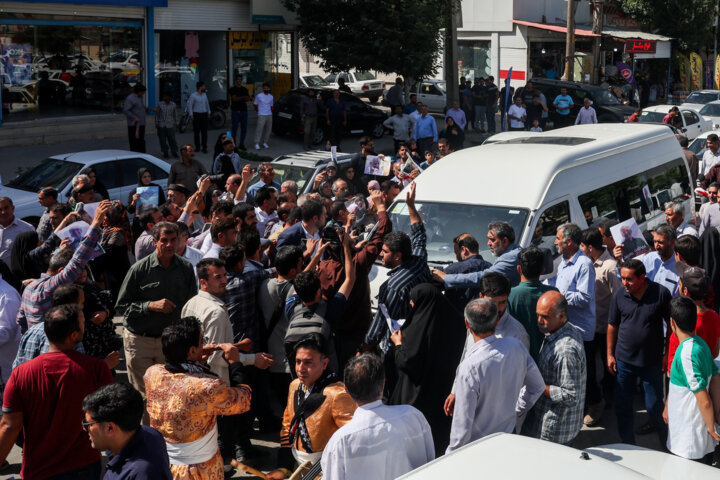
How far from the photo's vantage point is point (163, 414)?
464 cm

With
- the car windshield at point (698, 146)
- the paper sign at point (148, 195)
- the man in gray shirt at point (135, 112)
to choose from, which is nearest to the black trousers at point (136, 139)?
the man in gray shirt at point (135, 112)

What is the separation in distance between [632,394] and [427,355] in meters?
2.05

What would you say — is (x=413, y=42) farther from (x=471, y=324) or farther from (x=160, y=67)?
(x=471, y=324)

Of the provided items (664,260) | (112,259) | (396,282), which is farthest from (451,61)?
(396,282)

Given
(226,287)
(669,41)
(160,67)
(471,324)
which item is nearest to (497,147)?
(226,287)

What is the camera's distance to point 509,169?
30.0 ft

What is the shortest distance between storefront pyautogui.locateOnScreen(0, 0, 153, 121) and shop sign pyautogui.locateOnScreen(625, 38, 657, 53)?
2279 centimetres

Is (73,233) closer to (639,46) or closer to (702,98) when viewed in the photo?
(702,98)

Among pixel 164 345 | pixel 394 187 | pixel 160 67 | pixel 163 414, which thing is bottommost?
pixel 163 414

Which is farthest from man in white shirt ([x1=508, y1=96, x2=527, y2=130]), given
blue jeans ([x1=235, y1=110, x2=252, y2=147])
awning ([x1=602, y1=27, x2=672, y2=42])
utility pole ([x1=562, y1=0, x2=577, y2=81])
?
awning ([x1=602, y1=27, x2=672, y2=42])

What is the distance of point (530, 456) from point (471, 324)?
1.38m

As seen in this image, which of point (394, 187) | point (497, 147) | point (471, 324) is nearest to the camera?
point (471, 324)

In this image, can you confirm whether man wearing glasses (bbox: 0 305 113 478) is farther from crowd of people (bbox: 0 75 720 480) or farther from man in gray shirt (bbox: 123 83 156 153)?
man in gray shirt (bbox: 123 83 156 153)

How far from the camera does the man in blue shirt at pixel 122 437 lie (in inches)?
156
